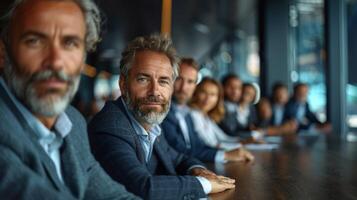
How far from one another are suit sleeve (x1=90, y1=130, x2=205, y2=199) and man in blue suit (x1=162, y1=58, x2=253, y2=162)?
945 mm

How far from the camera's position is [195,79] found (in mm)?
→ 2785

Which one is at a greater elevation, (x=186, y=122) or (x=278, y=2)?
(x=278, y=2)

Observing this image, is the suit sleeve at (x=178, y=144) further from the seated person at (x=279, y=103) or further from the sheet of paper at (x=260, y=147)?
the seated person at (x=279, y=103)

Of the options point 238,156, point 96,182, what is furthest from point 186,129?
point 96,182

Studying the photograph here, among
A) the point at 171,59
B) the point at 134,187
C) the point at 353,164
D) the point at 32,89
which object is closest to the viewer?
the point at 32,89

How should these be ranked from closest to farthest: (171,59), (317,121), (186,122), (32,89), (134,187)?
(32,89) < (134,187) < (171,59) < (186,122) < (317,121)

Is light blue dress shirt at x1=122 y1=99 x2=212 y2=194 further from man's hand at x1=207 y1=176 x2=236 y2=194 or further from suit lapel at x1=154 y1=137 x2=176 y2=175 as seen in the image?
man's hand at x1=207 y1=176 x2=236 y2=194

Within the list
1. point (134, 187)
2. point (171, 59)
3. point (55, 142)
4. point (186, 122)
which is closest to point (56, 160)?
point (55, 142)

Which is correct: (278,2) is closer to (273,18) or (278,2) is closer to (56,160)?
(273,18)

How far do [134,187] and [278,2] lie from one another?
5.88 metres

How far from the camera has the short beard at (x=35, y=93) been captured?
0.97 meters

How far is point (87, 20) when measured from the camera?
1.15 m

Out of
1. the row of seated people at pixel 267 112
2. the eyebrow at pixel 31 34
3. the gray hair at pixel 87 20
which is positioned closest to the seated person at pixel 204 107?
the row of seated people at pixel 267 112

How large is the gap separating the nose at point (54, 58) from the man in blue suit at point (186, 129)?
1.43m
